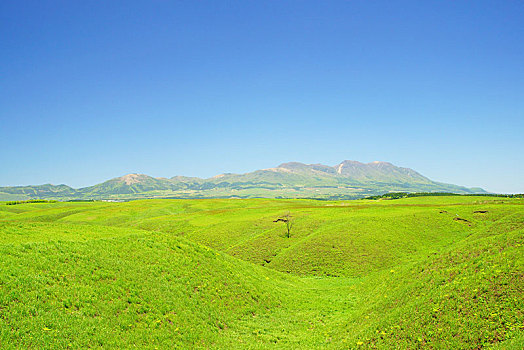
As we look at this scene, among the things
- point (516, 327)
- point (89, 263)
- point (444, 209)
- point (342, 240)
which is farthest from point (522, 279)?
point (444, 209)

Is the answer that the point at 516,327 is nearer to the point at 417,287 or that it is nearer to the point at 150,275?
the point at 417,287

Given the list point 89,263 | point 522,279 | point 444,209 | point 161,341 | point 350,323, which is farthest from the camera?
point 444,209

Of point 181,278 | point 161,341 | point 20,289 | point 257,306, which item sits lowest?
point 257,306

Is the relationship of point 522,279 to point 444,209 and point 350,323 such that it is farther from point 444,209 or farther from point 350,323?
point 444,209

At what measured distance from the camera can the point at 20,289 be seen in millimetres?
15312

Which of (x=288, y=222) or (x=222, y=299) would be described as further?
(x=288, y=222)

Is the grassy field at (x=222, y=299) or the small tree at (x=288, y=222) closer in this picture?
the grassy field at (x=222, y=299)

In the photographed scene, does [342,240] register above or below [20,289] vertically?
below

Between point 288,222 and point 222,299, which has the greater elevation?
point 288,222

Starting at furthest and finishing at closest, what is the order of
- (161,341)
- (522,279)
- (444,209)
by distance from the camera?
(444,209), (161,341), (522,279)

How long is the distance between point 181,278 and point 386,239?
1566 inches

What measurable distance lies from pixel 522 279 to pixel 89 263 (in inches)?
1083

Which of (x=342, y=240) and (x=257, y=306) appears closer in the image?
(x=257, y=306)

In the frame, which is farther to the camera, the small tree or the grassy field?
the small tree
